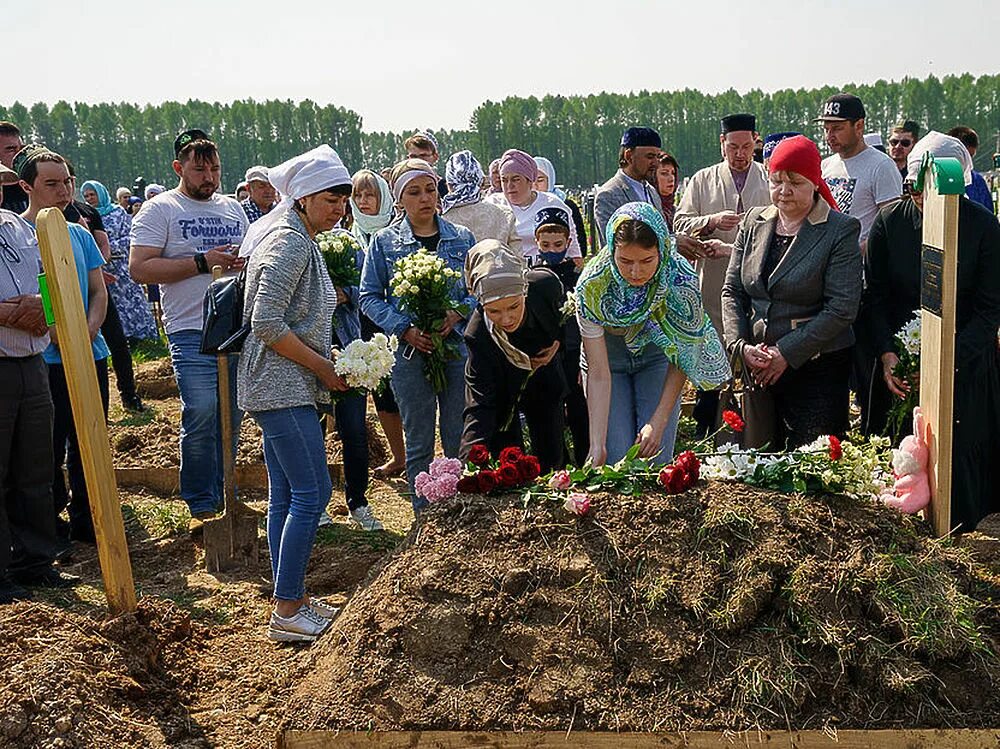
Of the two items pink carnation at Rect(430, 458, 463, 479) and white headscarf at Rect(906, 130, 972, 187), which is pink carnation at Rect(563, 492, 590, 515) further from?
white headscarf at Rect(906, 130, 972, 187)

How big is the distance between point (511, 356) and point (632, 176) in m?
2.66

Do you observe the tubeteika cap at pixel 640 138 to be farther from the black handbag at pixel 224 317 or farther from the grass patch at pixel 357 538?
the black handbag at pixel 224 317

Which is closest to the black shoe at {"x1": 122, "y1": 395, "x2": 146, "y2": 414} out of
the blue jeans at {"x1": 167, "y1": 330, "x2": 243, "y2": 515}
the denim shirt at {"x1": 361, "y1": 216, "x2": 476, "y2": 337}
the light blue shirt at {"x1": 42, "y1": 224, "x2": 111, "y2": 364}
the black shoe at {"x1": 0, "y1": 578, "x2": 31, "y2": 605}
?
the light blue shirt at {"x1": 42, "y1": 224, "x2": 111, "y2": 364}

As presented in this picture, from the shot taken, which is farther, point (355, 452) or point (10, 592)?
point (355, 452)

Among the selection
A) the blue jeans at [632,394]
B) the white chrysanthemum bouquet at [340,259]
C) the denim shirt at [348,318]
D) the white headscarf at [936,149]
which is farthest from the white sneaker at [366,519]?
the white headscarf at [936,149]

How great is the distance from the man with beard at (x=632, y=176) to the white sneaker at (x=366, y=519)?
7.55 ft

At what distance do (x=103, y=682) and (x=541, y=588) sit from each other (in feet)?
5.45

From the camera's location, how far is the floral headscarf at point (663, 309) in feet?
14.7

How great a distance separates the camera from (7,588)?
4883mm

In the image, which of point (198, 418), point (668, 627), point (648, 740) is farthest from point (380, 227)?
point (648, 740)

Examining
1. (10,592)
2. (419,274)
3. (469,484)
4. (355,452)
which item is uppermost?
(419,274)

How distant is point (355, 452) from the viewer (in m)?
6.18

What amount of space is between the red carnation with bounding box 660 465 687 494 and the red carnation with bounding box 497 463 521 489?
0.56 m

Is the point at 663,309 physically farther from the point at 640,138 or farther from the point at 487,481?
the point at 640,138
